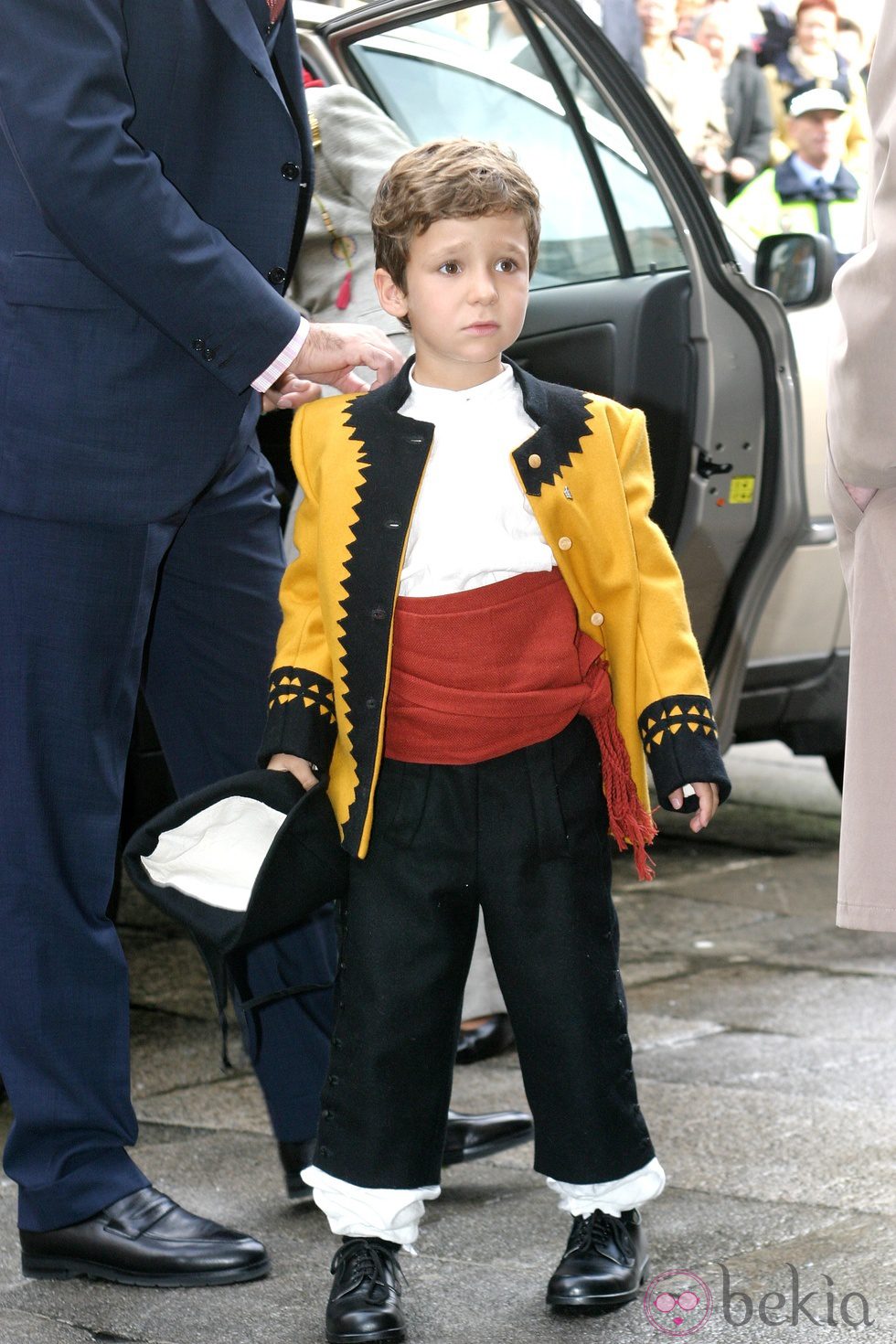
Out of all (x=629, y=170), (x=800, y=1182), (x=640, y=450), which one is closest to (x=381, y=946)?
(x=640, y=450)

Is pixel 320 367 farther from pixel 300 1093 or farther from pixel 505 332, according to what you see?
pixel 300 1093

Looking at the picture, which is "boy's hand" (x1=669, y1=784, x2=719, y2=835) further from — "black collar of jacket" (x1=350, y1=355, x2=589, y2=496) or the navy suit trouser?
the navy suit trouser

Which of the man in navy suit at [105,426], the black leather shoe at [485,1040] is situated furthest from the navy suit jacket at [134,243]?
the black leather shoe at [485,1040]

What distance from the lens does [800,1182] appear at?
2906 mm

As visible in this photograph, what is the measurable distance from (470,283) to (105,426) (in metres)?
0.54

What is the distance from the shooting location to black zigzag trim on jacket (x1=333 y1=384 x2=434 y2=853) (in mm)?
2363

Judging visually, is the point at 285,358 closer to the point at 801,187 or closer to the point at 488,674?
the point at 488,674

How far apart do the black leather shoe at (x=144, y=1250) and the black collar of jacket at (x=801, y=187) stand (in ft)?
19.7

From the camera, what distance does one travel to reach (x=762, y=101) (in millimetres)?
8062

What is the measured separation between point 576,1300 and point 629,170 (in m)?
2.66

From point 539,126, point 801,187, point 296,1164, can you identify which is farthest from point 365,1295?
point 801,187

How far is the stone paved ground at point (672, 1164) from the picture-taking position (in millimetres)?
2443

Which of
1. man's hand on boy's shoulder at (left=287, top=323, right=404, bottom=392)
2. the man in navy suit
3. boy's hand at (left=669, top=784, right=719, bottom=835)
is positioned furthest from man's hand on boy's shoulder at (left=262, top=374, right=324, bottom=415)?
boy's hand at (left=669, top=784, right=719, bottom=835)

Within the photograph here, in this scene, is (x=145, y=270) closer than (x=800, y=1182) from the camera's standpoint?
Yes
